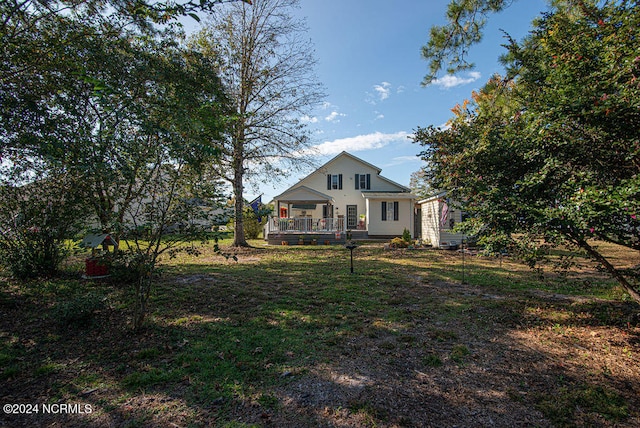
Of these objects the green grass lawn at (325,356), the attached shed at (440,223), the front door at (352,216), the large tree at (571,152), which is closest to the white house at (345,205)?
the front door at (352,216)

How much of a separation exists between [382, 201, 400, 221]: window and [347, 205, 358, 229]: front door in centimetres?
238

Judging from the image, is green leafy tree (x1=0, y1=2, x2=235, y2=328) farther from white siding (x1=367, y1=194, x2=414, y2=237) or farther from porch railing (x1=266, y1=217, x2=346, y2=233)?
white siding (x1=367, y1=194, x2=414, y2=237)

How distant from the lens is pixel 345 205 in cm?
2177

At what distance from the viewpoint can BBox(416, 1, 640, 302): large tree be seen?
2939 mm

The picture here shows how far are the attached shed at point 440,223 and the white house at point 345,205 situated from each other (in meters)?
3.01

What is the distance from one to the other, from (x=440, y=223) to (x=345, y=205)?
8138mm

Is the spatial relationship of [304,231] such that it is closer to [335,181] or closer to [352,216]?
[352,216]

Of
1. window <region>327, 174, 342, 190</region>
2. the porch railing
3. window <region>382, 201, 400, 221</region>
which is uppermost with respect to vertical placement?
window <region>327, 174, 342, 190</region>

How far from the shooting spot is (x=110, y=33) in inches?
207

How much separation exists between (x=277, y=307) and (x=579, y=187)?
4636mm

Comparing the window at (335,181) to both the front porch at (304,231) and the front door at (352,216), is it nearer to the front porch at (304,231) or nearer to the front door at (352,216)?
the front door at (352,216)

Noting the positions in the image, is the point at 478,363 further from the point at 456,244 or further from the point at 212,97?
the point at 456,244

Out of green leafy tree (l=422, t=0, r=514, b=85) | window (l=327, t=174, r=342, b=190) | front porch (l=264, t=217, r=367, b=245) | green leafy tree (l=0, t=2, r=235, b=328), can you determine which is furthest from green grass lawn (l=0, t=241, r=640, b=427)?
window (l=327, t=174, r=342, b=190)

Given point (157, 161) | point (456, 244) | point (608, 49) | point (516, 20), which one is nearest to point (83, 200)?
point (157, 161)
